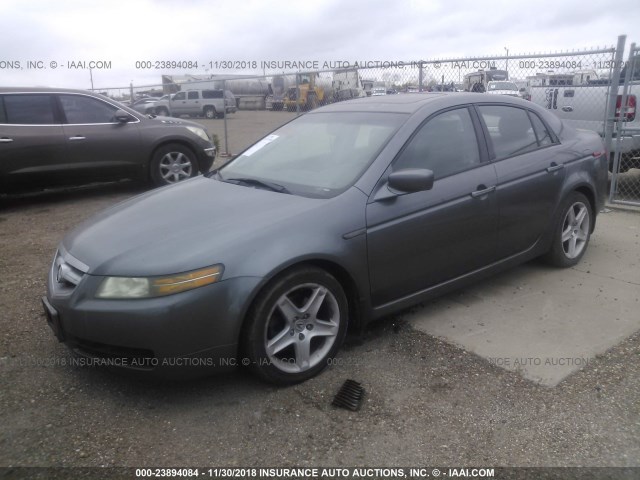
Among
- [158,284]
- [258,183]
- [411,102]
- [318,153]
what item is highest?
[411,102]

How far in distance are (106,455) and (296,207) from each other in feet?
5.19

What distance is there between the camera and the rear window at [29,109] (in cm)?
711

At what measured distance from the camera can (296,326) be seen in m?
3.03

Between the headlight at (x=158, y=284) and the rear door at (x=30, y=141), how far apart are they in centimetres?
528

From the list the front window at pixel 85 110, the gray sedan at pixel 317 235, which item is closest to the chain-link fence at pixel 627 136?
the gray sedan at pixel 317 235

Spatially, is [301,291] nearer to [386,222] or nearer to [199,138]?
[386,222]

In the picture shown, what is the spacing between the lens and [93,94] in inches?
301

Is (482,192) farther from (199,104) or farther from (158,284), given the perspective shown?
(199,104)

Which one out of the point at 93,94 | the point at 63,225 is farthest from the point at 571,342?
the point at 93,94

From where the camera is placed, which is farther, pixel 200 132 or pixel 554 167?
pixel 200 132

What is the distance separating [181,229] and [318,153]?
120cm

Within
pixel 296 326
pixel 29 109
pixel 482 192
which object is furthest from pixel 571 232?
pixel 29 109

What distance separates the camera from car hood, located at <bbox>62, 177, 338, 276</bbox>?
277cm

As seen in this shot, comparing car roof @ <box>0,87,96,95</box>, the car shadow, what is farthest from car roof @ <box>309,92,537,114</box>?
the car shadow
